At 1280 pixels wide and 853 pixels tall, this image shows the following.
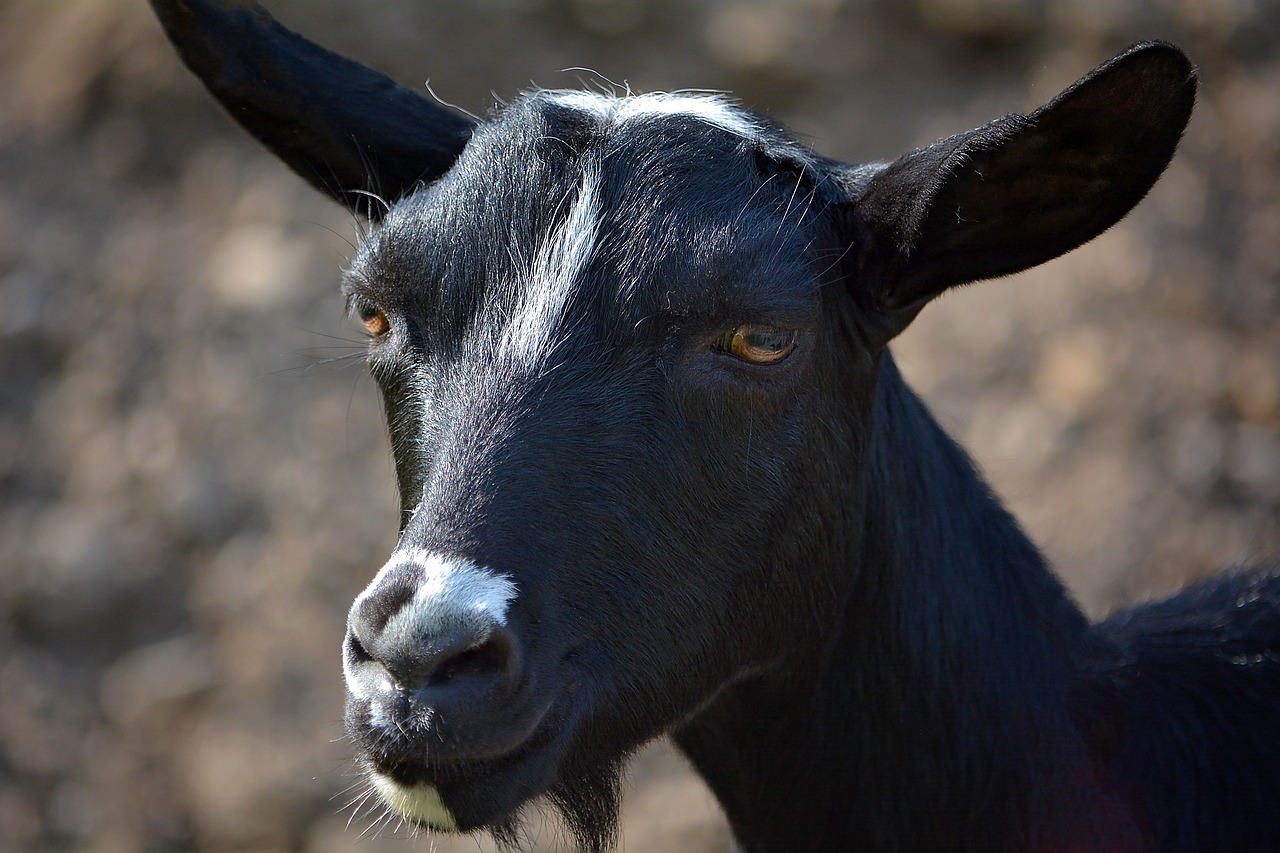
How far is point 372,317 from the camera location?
417cm

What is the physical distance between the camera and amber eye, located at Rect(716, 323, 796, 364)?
3.72 metres

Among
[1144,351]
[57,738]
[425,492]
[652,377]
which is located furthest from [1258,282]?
[57,738]

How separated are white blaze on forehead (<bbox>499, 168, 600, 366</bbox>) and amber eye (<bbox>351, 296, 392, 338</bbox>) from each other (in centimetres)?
60

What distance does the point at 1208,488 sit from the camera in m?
8.52

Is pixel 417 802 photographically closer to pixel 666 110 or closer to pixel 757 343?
pixel 757 343

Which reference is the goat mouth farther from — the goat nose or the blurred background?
the blurred background

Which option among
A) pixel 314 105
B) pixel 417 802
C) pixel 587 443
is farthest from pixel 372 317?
pixel 417 802

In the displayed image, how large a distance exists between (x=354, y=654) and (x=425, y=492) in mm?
486

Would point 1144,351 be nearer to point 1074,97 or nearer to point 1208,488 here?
point 1208,488

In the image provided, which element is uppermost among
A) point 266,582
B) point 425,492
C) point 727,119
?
point 266,582

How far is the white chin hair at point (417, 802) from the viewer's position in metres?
3.21

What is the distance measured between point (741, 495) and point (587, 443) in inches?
21.1

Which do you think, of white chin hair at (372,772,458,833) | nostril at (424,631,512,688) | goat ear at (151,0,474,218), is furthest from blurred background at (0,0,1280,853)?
nostril at (424,631,512,688)

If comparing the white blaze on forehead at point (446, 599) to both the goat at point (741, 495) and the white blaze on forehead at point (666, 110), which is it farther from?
the white blaze on forehead at point (666, 110)
